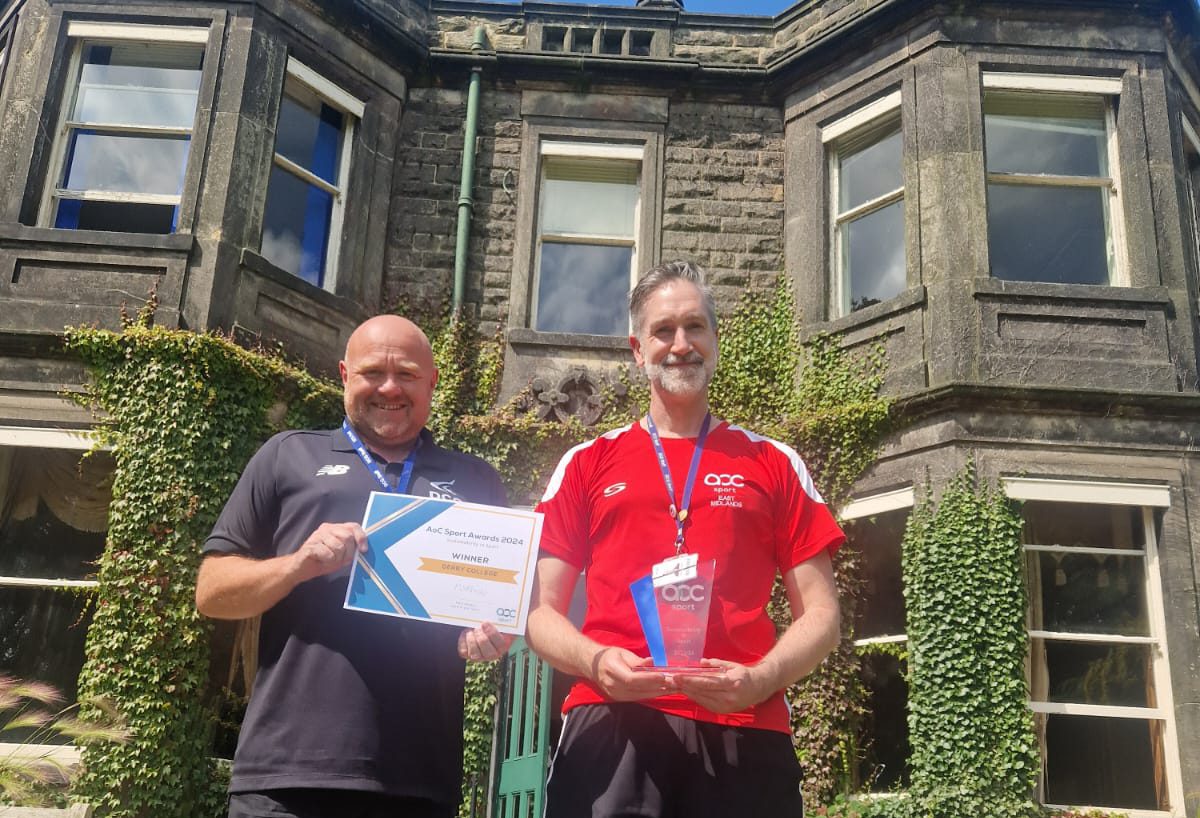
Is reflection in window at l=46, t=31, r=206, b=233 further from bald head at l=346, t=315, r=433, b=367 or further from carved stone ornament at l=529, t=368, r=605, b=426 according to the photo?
bald head at l=346, t=315, r=433, b=367

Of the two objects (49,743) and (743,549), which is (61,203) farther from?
(743,549)

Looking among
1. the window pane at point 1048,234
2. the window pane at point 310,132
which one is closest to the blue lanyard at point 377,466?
the window pane at point 1048,234

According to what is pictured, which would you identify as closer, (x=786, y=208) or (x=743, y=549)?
(x=743, y=549)

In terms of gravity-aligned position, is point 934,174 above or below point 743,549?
above

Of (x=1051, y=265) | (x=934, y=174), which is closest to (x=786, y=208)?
(x=934, y=174)

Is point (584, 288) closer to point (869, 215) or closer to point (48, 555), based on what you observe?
point (869, 215)

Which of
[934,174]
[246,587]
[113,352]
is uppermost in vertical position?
[934,174]

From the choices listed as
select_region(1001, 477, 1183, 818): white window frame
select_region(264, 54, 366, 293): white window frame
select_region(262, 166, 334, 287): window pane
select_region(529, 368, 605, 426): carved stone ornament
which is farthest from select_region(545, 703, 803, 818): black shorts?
select_region(264, 54, 366, 293): white window frame

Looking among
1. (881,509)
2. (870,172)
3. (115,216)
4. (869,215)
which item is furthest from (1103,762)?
(115,216)

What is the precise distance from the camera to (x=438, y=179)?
33.2 ft

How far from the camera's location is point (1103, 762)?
24.4 ft

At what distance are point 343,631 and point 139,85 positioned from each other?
318 inches

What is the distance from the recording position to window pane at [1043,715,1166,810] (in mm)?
7332

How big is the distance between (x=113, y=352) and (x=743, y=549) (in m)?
6.73
